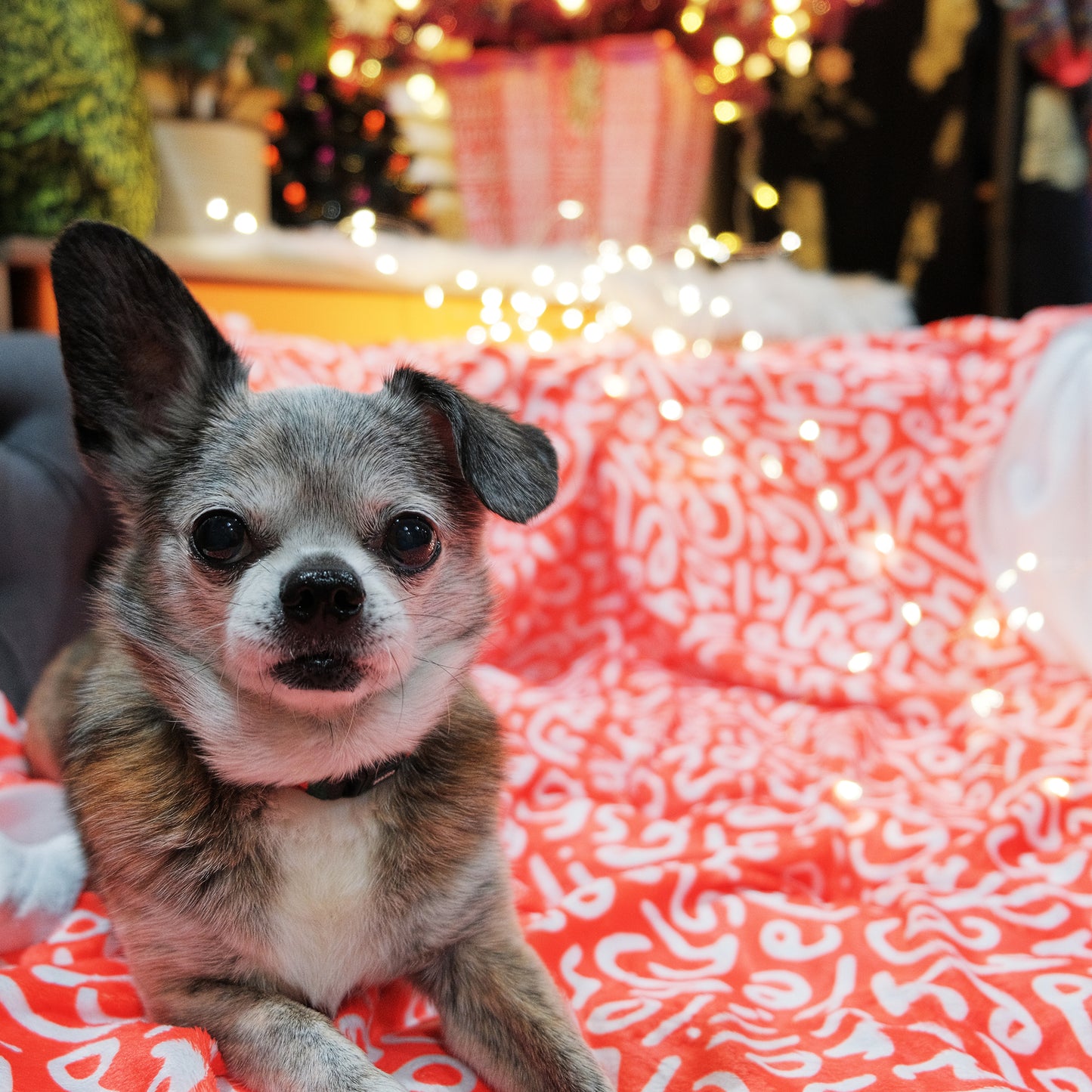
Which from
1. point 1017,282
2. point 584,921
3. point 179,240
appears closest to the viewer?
point 584,921

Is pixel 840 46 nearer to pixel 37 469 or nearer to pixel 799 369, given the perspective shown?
pixel 799 369

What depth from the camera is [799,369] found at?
2201 mm

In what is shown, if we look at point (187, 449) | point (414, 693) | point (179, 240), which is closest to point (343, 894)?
point (414, 693)

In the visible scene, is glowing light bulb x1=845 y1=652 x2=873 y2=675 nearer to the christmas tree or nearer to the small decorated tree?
the christmas tree

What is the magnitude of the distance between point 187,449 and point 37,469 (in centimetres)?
71

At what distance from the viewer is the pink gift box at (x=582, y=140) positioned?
2.57 meters

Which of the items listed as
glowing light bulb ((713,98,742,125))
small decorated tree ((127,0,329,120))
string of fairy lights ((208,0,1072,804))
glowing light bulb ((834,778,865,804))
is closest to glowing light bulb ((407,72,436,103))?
string of fairy lights ((208,0,1072,804))

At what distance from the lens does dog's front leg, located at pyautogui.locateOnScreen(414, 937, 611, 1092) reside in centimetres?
93

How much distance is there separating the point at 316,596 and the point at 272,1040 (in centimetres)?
44

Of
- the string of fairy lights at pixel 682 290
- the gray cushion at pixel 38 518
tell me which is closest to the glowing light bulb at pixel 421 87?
the string of fairy lights at pixel 682 290

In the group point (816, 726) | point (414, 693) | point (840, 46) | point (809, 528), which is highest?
point (840, 46)

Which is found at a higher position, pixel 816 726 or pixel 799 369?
pixel 799 369

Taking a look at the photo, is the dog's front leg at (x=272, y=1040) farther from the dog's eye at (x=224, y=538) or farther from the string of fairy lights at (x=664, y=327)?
the string of fairy lights at (x=664, y=327)

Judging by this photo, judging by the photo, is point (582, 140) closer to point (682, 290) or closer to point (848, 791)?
point (682, 290)
